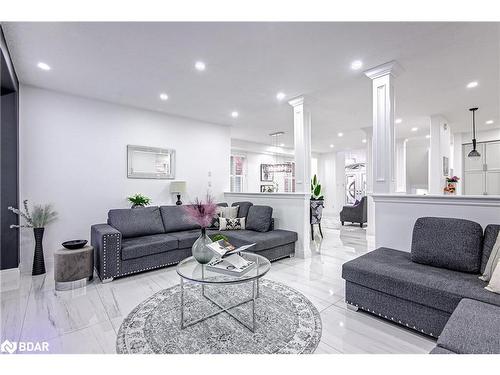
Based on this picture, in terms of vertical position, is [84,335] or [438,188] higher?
[438,188]

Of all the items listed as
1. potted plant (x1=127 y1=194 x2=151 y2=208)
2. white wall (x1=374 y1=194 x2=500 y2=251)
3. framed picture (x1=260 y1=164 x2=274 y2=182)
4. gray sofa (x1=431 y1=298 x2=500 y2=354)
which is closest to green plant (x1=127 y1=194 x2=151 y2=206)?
potted plant (x1=127 y1=194 x2=151 y2=208)

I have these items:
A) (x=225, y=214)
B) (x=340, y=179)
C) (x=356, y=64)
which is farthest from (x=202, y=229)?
Answer: (x=340, y=179)

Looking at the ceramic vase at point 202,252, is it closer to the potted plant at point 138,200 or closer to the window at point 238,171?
the potted plant at point 138,200

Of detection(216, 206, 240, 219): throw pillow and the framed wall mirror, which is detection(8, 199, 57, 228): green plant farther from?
detection(216, 206, 240, 219): throw pillow

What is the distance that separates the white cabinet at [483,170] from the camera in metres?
6.06

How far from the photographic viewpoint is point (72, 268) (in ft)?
8.99

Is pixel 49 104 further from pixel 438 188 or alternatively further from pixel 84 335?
pixel 438 188

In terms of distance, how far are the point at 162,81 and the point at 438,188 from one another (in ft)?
18.9

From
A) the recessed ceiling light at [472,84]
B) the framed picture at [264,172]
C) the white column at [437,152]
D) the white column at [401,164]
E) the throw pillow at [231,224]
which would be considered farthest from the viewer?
the framed picture at [264,172]

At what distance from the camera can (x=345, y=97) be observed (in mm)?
4008

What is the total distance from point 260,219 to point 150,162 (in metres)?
2.41

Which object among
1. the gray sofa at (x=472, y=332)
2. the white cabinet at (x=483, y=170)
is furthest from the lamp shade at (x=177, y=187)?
the white cabinet at (x=483, y=170)

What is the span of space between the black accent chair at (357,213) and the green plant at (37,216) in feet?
23.4
